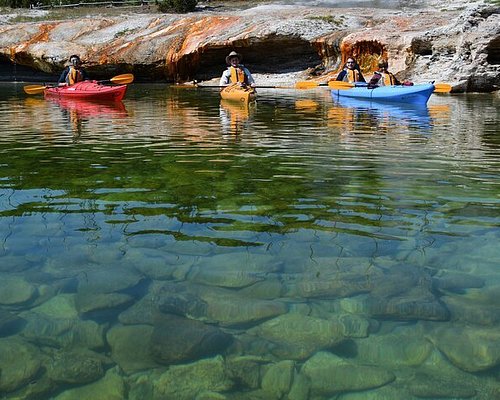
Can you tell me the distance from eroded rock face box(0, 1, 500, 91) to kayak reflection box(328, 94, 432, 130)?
6.09 meters

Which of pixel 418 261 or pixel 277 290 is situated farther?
pixel 418 261

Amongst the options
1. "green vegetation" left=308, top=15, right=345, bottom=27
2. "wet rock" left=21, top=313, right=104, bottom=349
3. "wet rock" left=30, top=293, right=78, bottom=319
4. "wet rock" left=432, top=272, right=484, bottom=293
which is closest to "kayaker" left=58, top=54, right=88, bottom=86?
"green vegetation" left=308, top=15, right=345, bottom=27

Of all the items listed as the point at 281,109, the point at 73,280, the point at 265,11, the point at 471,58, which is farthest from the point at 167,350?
the point at 265,11

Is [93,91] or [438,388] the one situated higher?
[93,91]

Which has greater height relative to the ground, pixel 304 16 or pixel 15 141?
pixel 304 16

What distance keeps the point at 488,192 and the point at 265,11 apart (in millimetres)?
25254

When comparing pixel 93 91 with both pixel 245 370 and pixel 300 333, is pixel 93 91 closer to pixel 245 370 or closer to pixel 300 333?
pixel 300 333

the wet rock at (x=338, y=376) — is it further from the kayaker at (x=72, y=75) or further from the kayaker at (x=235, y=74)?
the kayaker at (x=72, y=75)

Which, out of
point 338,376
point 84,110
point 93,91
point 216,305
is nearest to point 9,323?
point 216,305

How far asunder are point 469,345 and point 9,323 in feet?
7.74

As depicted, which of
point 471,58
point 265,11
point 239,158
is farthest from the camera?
point 265,11

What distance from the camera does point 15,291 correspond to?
10.6ft

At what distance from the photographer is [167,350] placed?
260 centimetres

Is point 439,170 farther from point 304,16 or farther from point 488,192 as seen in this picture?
point 304,16
